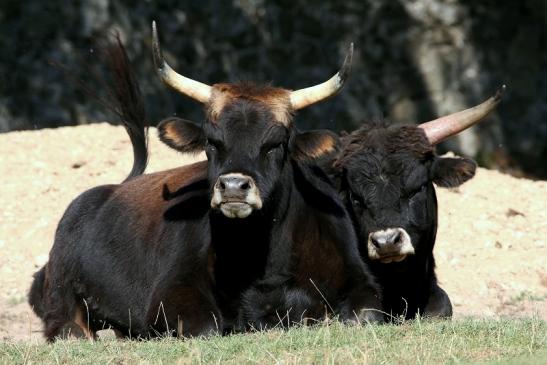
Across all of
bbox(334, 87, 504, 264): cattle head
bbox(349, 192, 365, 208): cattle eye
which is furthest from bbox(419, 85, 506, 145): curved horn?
bbox(349, 192, 365, 208): cattle eye

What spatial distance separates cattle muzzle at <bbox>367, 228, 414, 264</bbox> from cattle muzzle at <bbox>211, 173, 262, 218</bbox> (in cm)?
110

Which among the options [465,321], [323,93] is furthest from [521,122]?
[465,321]

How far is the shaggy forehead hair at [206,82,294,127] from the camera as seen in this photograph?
10305mm

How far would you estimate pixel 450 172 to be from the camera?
1119 cm

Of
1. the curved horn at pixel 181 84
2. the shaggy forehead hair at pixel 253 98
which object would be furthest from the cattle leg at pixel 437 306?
the curved horn at pixel 181 84

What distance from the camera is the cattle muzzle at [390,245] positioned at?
32.9 feet

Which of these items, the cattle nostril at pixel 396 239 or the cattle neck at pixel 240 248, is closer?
the cattle nostril at pixel 396 239

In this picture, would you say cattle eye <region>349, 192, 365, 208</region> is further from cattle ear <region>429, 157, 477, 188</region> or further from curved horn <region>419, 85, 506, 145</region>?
curved horn <region>419, 85, 506, 145</region>

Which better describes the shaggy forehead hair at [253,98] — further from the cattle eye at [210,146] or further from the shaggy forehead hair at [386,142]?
Answer: the shaggy forehead hair at [386,142]

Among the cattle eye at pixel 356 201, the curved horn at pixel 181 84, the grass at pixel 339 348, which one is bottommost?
the grass at pixel 339 348

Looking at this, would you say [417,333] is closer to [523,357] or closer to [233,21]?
[523,357]

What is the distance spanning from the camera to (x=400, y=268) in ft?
35.8

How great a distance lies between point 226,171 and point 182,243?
1.22m

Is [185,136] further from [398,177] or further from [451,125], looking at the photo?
[451,125]
